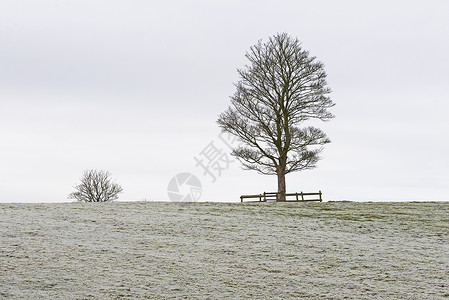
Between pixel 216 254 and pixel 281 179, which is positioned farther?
pixel 281 179

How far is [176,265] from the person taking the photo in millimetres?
13594

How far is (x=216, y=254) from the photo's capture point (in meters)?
14.9

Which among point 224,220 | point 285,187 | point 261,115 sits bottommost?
point 224,220

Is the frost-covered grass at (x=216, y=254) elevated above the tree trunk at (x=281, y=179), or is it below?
below

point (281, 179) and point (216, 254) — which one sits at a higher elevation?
point (281, 179)

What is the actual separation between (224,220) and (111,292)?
1016 cm

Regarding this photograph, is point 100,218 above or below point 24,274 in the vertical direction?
above

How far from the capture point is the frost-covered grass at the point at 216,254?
38.5ft

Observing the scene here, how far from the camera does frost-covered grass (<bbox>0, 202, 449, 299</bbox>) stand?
1175 centimetres

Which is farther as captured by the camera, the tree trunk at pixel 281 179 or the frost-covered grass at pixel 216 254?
the tree trunk at pixel 281 179

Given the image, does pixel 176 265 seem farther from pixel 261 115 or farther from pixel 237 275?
pixel 261 115

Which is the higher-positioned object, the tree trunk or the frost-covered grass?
the tree trunk

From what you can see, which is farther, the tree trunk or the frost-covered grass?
the tree trunk

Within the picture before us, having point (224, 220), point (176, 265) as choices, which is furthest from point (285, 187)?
point (176, 265)
